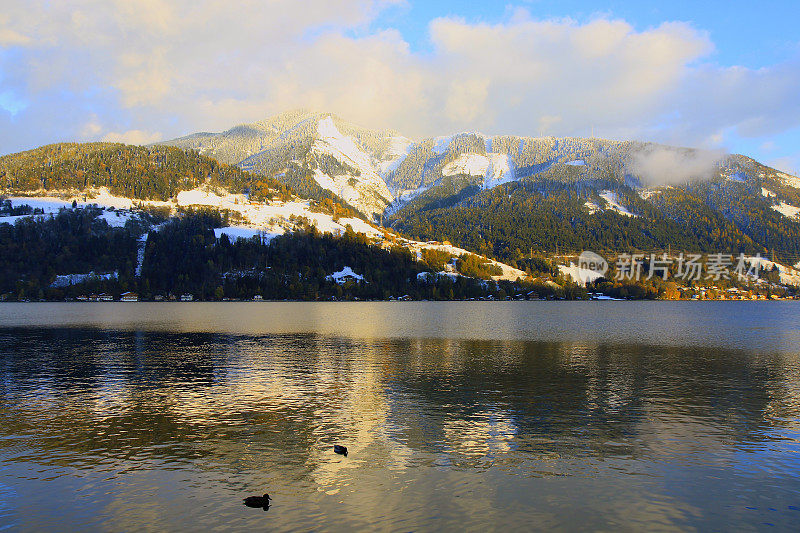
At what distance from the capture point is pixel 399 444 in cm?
3591

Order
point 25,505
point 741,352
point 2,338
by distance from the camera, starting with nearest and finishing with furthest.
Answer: point 25,505, point 741,352, point 2,338

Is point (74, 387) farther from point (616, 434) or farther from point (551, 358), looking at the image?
point (551, 358)

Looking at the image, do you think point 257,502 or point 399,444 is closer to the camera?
point 257,502

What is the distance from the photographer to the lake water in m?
25.5

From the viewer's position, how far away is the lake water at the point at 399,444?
2547 cm

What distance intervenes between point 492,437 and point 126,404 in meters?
→ 32.1

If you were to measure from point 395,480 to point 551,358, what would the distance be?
5418 centimetres

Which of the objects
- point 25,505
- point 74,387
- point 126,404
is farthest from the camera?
point 74,387

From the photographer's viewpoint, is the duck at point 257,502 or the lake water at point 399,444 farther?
the duck at point 257,502

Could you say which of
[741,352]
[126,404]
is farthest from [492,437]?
[741,352]

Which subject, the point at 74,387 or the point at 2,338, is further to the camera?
the point at 2,338

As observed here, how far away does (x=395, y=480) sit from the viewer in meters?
29.3

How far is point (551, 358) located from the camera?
78.6m

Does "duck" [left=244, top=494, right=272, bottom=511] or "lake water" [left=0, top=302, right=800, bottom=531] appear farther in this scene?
"duck" [left=244, top=494, right=272, bottom=511]
